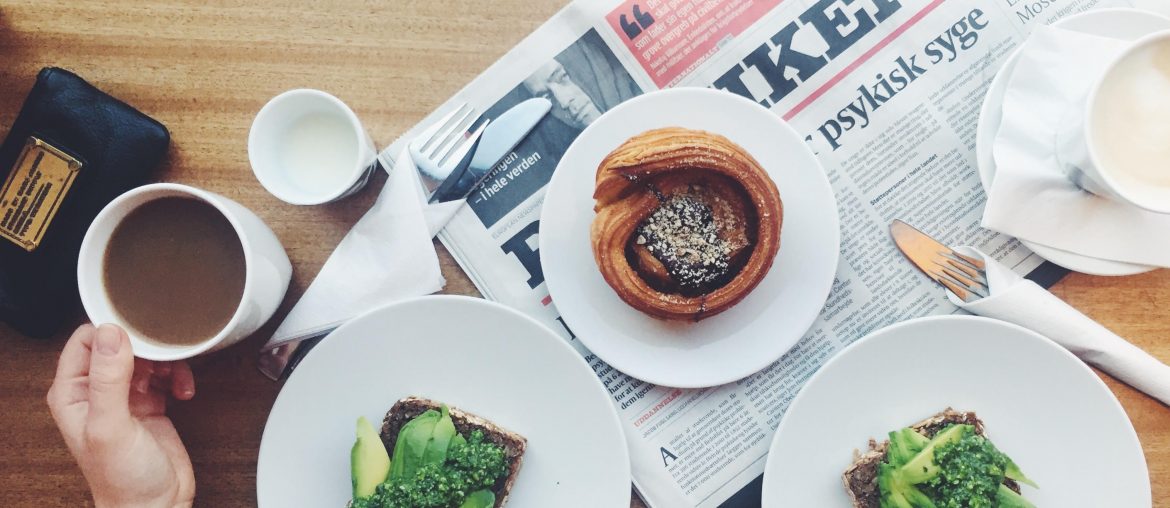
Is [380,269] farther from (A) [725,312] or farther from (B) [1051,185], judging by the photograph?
(B) [1051,185]

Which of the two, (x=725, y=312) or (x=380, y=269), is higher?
(x=380, y=269)

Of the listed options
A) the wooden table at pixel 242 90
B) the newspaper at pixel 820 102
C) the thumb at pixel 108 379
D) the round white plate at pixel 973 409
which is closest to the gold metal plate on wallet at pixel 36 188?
the wooden table at pixel 242 90

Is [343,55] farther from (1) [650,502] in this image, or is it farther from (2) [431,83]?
(1) [650,502]

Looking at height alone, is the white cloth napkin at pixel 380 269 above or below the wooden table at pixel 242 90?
below

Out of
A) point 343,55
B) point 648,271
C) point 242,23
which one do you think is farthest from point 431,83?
point 648,271

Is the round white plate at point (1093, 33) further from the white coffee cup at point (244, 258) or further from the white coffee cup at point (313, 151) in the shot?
the white coffee cup at point (244, 258)

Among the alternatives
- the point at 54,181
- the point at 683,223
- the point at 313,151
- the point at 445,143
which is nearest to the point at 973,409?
the point at 683,223
